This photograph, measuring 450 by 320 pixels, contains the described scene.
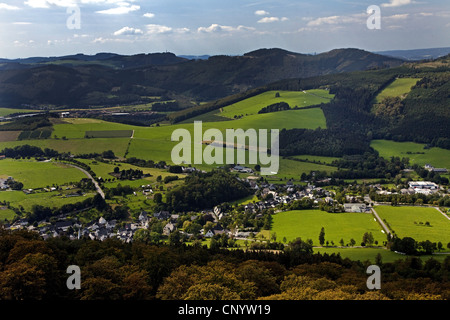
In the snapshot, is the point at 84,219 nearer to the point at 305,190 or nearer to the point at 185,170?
the point at 185,170

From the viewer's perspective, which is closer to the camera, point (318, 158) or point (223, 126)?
point (318, 158)

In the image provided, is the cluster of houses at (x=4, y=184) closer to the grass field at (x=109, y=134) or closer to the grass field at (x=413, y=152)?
the grass field at (x=109, y=134)

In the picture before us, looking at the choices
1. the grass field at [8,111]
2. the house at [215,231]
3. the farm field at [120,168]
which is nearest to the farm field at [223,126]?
the farm field at [120,168]

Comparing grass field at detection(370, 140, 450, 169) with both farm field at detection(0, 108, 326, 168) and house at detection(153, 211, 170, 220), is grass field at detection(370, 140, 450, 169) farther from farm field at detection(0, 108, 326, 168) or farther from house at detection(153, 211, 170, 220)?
house at detection(153, 211, 170, 220)

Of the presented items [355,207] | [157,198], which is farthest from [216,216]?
[355,207]

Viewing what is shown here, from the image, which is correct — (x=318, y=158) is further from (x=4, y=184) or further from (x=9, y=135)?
(x=9, y=135)

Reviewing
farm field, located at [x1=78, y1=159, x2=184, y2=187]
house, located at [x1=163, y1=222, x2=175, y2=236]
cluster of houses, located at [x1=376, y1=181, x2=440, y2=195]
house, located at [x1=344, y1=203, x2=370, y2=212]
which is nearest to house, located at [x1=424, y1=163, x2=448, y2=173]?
cluster of houses, located at [x1=376, y1=181, x2=440, y2=195]

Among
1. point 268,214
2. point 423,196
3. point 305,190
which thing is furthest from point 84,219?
point 423,196
